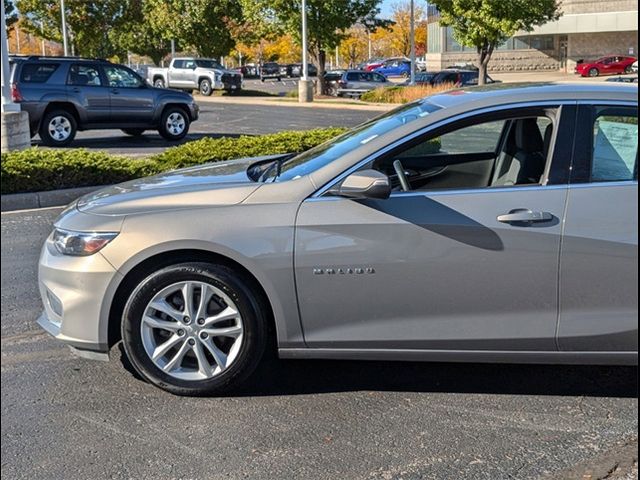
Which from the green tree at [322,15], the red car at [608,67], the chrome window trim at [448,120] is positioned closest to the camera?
the chrome window trim at [448,120]

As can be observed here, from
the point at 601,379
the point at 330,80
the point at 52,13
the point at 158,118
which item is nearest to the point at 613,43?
the point at 330,80

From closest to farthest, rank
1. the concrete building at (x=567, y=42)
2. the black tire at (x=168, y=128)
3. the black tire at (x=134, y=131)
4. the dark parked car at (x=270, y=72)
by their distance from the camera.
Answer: the black tire at (x=168, y=128) < the black tire at (x=134, y=131) < the concrete building at (x=567, y=42) < the dark parked car at (x=270, y=72)

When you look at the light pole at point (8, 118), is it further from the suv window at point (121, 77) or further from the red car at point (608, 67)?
the red car at point (608, 67)

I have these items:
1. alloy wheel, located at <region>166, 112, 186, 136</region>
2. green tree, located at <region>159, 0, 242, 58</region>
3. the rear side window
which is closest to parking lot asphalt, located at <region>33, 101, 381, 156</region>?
alloy wheel, located at <region>166, 112, 186, 136</region>

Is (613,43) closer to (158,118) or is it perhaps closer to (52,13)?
(52,13)

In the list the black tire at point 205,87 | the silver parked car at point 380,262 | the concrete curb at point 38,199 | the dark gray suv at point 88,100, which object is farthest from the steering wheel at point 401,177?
the black tire at point 205,87

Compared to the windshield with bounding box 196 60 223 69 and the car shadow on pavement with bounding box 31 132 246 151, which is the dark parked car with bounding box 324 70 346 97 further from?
the car shadow on pavement with bounding box 31 132 246 151

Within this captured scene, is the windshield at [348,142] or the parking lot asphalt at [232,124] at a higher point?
the windshield at [348,142]

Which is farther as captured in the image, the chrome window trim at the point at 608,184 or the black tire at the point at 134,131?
the black tire at the point at 134,131

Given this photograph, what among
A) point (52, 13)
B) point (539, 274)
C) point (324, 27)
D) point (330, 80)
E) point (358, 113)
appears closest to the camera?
point (539, 274)

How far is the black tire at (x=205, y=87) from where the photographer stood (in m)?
38.7

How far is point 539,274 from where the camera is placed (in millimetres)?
3896

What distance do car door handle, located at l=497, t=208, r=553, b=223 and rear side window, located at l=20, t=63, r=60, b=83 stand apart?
1331 centimetres

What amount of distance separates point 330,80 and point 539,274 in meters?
37.1
